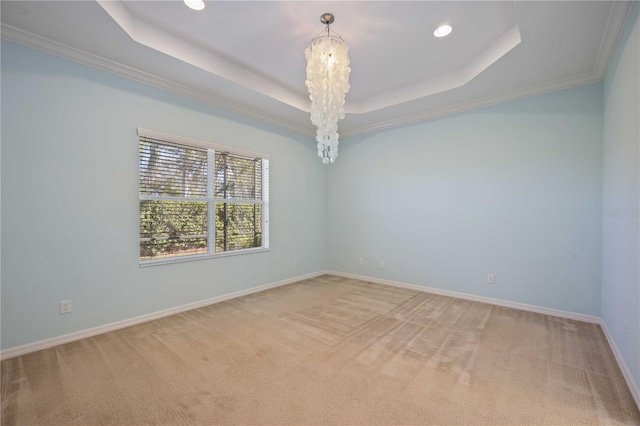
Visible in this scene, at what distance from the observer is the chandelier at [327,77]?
8.16ft

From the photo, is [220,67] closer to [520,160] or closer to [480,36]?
[480,36]

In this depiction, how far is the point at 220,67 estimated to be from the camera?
122 inches

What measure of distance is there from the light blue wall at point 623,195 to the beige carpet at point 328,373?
37 cm

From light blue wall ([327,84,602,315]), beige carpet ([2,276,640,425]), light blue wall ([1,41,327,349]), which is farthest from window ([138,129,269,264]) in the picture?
light blue wall ([327,84,602,315])

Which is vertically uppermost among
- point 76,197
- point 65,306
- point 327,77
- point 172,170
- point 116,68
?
point 116,68

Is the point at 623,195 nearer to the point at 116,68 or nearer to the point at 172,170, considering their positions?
the point at 172,170

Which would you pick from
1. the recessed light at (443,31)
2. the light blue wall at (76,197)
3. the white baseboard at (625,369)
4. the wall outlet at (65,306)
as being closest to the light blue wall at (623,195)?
the white baseboard at (625,369)

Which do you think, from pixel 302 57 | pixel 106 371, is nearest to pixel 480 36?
pixel 302 57

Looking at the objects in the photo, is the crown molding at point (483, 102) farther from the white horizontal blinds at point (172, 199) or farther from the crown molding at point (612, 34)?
the white horizontal blinds at point (172, 199)

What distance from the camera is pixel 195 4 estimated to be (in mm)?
2281

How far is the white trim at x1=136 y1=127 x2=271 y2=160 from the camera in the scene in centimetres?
309

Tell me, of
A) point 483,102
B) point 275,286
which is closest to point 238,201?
point 275,286

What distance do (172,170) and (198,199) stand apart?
0.45 metres

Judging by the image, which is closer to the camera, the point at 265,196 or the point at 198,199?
the point at 198,199
